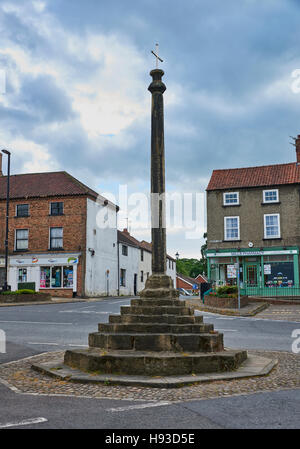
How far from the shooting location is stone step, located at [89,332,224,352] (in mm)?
8086

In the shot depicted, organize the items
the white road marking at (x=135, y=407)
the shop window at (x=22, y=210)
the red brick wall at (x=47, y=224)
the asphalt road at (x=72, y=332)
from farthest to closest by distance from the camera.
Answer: the shop window at (x=22, y=210) < the red brick wall at (x=47, y=224) < the asphalt road at (x=72, y=332) < the white road marking at (x=135, y=407)

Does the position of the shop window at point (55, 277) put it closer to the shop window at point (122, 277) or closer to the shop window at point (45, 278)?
the shop window at point (45, 278)

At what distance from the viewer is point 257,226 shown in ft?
105

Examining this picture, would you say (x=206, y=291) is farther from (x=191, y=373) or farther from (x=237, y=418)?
(x=237, y=418)

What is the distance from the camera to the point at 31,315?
18266mm

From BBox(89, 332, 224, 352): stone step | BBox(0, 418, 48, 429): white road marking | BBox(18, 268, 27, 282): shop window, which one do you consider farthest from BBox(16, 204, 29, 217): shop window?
BBox(0, 418, 48, 429): white road marking

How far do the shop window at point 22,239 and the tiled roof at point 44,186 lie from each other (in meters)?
2.96

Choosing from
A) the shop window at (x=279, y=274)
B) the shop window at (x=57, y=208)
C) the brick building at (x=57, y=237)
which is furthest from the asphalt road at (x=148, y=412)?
the shop window at (x=57, y=208)

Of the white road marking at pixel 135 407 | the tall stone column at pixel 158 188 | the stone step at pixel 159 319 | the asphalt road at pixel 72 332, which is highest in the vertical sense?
the tall stone column at pixel 158 188

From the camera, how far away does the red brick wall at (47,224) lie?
115 feet

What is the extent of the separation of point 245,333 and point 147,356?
23.4 ft

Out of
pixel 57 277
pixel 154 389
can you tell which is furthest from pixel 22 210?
pixel 154 389

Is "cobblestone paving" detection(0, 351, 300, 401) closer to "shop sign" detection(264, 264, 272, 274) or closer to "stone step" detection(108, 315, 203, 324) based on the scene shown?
"stone step" detection(108, 315, 203, 324)

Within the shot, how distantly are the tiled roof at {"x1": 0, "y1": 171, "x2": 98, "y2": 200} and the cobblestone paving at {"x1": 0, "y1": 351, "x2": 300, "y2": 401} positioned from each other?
93.9 feet
